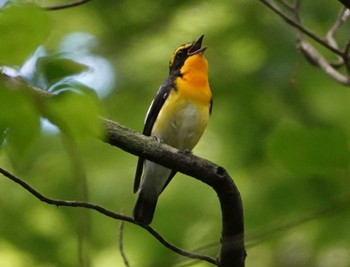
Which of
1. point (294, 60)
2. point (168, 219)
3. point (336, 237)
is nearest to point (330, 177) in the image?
point (336, 237)

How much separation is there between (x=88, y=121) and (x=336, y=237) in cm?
121

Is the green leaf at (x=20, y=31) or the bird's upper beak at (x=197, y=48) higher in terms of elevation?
the green leaf at (x=20, y=31)

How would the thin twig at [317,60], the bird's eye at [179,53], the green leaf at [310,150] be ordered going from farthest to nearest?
the bird's eye at [179,53] → the thin twig at [317,60] → the green leaf at [310,150]

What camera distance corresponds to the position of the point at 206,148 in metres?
5.44

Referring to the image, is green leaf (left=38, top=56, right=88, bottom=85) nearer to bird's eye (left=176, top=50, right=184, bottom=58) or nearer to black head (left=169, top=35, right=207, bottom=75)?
black head (left=169, top=35, right=207, bottom=75)

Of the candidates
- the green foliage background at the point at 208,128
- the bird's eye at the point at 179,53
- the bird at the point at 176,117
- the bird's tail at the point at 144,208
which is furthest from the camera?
the bird's eye at the point at 179,53

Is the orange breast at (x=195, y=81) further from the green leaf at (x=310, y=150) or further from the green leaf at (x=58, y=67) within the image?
the green leaf at (x=58, y=67)

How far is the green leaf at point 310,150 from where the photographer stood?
101 cm

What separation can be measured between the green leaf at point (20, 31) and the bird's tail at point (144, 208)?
3.56 meters

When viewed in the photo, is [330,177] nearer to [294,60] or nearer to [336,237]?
[336,237]

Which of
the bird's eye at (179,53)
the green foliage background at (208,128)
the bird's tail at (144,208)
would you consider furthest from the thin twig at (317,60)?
the bird's eye at (179,53)

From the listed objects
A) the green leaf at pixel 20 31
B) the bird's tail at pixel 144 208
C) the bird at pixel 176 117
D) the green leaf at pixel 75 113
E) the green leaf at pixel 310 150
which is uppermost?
the green leaf at pixel 20 31

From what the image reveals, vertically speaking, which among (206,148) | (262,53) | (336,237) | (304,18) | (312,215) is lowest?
(206,148)

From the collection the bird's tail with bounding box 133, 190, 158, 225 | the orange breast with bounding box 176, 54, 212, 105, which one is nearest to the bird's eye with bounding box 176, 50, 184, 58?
the orange breast with bounding box 176, 54, 212, 105
